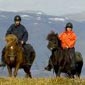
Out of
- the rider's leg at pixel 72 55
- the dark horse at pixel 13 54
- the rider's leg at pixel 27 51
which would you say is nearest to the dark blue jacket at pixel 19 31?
the dark horse at pixel 13 54

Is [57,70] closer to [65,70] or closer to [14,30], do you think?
[65,70]

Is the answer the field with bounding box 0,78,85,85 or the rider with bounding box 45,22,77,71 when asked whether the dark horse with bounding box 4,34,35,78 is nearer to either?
the rider with bounding box 45,22,77,71

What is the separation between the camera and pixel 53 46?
31562 mm

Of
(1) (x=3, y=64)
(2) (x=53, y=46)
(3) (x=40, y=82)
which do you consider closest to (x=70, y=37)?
(2) (x=53, y=46)

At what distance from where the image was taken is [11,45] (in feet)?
101

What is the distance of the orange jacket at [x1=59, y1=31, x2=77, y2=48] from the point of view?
3166 cm

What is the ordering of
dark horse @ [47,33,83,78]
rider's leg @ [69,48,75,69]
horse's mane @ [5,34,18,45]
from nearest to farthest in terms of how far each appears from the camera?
horse's mane @ [5,34,18,45]
dark horse @ [47,33,83,78]
rider's leg @ [69,48,75,69]

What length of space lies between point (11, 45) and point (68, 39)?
264 centimetres

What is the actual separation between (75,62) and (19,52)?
3.35 m

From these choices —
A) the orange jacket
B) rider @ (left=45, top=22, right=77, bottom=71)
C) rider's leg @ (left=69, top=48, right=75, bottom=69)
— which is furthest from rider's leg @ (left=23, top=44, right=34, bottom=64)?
rider's leg @ (left=69, top=48, right=75, bottom=69)

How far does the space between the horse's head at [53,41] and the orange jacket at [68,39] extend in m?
0.22

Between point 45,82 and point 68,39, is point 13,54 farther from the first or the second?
point 45,82

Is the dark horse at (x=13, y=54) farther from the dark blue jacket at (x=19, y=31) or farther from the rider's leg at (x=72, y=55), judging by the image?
the rider's leg at (x=72, y=55)

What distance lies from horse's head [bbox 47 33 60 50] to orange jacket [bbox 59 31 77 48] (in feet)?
0.72
